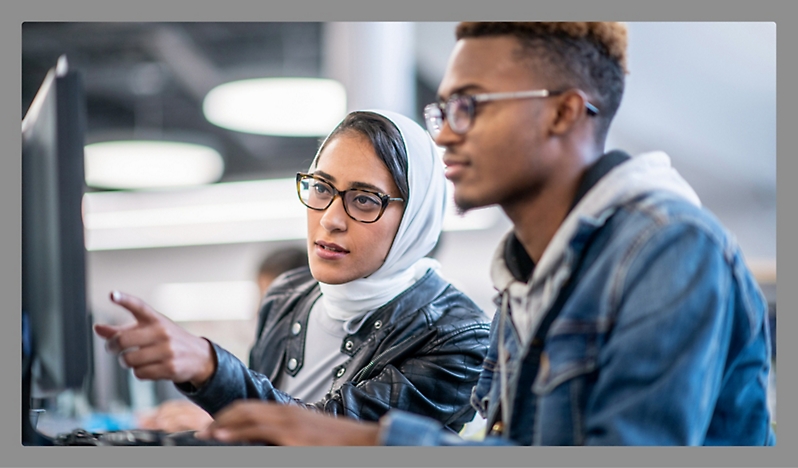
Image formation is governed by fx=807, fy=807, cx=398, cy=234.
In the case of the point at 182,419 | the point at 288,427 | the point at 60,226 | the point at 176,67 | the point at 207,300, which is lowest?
the point at 207,300

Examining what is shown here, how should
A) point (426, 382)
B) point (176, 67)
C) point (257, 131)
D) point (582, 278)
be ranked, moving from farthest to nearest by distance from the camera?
point (176, 67)
point (257, 131)
point (426, 382)
point (582, 278)

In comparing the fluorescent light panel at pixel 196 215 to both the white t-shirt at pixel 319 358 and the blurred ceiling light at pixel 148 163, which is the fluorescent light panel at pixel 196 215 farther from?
the white t-shirt at pixel 319 358

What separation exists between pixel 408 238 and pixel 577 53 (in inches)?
25.7

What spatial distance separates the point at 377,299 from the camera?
186 cm

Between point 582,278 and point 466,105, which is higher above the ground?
point 466,105

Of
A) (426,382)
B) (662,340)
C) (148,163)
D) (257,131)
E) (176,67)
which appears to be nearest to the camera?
(662,340)

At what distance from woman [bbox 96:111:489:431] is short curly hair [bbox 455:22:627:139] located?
0.48m

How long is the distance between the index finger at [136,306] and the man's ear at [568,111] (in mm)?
742

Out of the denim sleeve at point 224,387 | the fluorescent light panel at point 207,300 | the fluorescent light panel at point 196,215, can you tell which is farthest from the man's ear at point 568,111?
the fluorescent light panel at point 207,300

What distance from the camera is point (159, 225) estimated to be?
27.6ft

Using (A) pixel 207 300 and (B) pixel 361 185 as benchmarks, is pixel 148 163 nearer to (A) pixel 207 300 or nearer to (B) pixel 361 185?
(A) pixel 207 300

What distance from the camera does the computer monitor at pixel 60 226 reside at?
1.33 m

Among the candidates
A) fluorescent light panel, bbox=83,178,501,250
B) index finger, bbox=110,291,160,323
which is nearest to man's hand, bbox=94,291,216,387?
index finger, bbox=110,291,160,323

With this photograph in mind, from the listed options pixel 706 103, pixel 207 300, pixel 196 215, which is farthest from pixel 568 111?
pixel 207 300
